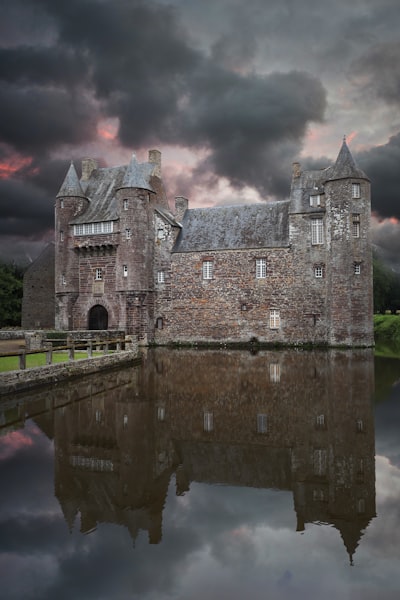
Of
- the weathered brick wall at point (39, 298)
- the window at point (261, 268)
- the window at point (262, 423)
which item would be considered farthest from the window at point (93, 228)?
the window at point (262, 423)

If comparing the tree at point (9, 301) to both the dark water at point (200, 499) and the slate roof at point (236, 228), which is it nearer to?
the slate roof at point (236, 228)

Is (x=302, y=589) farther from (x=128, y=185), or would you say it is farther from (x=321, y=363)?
(x=128, y=185)

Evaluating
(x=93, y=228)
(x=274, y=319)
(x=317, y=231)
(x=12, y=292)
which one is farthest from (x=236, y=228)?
(x=12, y=292)

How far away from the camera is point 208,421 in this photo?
971 centimetres

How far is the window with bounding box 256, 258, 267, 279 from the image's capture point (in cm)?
3155

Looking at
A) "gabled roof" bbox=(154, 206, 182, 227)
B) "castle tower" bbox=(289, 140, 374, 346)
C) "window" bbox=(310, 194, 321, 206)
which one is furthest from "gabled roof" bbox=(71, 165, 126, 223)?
"window" bbox=(310, 194, 321, 206)

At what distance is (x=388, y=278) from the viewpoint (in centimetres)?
6253

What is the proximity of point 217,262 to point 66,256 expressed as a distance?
11.0m

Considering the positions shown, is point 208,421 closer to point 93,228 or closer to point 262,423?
point 262,423

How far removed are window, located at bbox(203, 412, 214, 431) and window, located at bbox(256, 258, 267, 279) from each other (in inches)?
861

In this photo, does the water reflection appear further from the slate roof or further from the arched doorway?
the arched doorway

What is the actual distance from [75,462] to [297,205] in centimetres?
2668

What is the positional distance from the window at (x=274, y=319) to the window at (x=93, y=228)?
1231 cm

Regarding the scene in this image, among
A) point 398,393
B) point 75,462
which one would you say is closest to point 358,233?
point 398,393
